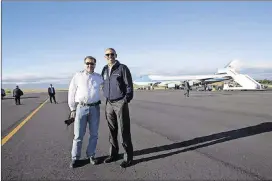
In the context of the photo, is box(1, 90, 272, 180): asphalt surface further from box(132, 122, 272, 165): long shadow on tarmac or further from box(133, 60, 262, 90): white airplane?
box(133, 60, 262, 90): white airplane

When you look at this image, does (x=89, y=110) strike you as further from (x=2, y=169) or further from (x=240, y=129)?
(x=240, y=129)

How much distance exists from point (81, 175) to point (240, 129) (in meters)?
5.81

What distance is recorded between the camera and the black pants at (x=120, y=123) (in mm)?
5277

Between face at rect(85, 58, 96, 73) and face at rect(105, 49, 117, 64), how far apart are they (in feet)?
0.85

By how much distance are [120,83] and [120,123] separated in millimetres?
702

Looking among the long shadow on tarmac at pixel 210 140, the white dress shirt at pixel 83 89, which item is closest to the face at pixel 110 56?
the white dress shirt at pixel 83 89

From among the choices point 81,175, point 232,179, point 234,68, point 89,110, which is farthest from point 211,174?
point 234,68

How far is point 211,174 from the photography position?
4.44 m

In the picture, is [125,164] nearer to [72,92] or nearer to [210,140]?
[72,92]

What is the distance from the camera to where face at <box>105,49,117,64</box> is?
17.5ft

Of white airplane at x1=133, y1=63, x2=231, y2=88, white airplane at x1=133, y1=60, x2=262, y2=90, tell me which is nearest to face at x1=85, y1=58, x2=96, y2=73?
white airplane at x1=133, y1=60, x2=262, y2=90

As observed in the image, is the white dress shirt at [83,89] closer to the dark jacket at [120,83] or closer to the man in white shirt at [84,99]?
the man in white shirt at [84,99]

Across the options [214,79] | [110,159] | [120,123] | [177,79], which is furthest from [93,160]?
[177,79]

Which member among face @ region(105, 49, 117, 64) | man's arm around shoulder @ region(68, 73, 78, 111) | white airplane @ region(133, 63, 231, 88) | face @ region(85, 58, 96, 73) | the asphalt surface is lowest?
the asphalt surface
